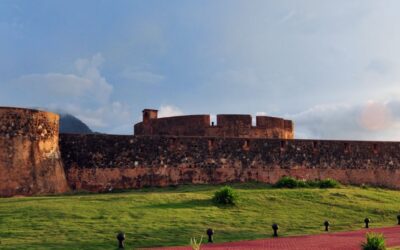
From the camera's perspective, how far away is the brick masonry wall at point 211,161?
59.5ft

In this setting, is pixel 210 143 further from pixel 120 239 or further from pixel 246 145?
pixel 120 239

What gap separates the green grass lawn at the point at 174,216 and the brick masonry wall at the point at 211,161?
1.00m

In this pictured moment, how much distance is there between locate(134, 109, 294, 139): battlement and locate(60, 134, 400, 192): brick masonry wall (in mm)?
2378

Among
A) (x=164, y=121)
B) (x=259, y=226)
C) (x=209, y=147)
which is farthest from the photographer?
(x=164, y=121)

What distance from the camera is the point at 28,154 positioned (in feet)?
53.2

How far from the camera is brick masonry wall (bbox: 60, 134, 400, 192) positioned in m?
18.1

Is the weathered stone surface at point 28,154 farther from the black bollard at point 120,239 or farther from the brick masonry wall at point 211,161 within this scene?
the black bollard at point 120,239

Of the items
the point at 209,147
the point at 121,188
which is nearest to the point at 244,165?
the point at 209,147

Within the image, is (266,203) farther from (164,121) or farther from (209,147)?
(164,121)

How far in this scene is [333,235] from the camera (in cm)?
1238

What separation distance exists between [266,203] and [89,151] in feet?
21.3

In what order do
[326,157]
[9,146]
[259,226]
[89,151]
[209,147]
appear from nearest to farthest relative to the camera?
1. [259,226]
2. [9,146]
3. [89,151]
4. [209,147]
5. [326,157]

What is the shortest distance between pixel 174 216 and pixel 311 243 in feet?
12.5

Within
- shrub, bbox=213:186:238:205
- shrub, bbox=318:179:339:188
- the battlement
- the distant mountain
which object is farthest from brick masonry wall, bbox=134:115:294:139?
the distant mountain
